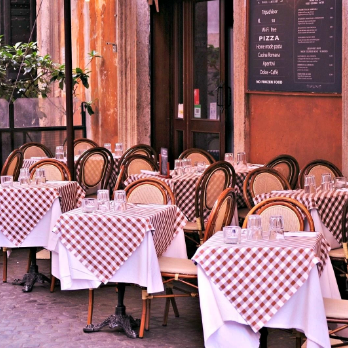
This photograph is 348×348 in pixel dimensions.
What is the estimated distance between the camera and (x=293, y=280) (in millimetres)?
4898

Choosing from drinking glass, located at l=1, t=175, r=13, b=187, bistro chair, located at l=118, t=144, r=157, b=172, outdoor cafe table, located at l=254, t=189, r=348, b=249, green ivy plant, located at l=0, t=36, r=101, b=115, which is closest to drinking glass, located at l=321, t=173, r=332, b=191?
outdoor cafe table, located at l=254, t=189, r=348, b=249

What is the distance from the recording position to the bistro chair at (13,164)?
333 inches

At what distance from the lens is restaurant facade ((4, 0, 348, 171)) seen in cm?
908

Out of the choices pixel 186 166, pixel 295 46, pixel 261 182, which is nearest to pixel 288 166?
pixel 261 182

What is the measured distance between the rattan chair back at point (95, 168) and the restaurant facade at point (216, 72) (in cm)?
182

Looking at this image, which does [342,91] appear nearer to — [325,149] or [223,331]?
[325,149]

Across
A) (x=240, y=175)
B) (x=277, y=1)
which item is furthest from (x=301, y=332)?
(x=277, y=1)

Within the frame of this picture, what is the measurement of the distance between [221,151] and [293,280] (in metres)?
6.12

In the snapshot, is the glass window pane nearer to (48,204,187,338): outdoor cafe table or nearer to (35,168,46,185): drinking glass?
(35,168,46,185): drinking glass

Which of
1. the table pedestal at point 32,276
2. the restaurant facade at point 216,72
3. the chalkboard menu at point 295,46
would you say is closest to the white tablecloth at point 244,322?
the table pedestal at point 32,276

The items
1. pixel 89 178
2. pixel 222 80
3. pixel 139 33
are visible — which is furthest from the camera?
pixel 139 33

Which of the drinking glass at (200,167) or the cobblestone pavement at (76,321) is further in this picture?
the drinking glass at (200,167)

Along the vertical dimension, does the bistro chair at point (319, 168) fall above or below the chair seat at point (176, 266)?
above

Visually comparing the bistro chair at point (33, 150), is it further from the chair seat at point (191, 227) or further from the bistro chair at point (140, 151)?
the chair seat at point (191, 227)
